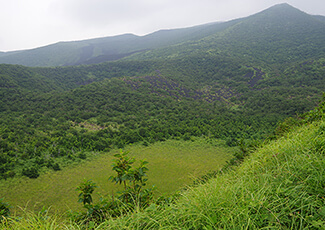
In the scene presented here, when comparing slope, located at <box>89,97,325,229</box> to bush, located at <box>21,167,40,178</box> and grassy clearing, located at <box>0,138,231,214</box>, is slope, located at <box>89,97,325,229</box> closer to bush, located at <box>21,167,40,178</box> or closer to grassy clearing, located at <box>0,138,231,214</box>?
grassy clearing, located at <box>0,138,231,214</box>

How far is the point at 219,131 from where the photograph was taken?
12789 mm

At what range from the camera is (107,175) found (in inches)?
290

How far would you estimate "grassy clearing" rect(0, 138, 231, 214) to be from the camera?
573 cm

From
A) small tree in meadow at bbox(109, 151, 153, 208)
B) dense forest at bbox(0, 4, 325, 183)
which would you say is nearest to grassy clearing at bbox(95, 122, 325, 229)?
small tree in meadow at bbox(109, 151, 153, 208)

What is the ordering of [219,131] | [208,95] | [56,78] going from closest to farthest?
[219,131] < [208,95] < [56,78]

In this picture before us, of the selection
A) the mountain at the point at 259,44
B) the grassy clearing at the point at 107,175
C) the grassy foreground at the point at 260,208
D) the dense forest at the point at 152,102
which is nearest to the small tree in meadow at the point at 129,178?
the grassy foreground at the point at 260,208

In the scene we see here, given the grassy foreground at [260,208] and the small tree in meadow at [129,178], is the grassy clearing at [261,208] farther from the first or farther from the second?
the small tree in meadow at [129,178]

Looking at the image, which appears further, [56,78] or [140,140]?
[56,78]

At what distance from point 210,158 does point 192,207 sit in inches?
304

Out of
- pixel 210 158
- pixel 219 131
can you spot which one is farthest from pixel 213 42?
pixel 210 158

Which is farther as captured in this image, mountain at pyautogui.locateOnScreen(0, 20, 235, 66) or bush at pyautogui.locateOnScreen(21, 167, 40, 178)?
mountain at pyautogui.locateOnScreen(0, 20, 235, 66)

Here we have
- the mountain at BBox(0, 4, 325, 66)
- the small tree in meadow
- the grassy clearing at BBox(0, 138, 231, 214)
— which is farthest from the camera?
the mountain at BBox(0, 4, 325, 66)

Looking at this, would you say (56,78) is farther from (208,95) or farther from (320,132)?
(320,132)

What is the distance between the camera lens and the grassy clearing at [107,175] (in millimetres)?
5734
